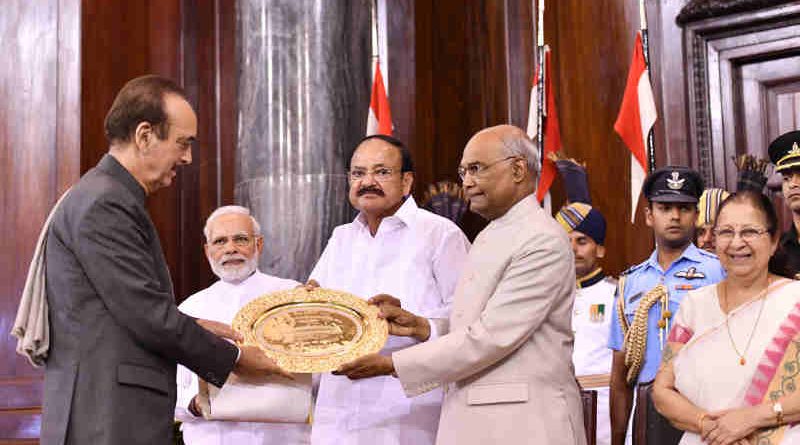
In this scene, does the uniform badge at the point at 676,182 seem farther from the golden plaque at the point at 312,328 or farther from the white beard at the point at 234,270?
the white beard at the point at 234,270

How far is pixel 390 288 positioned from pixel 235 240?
92 centimetres

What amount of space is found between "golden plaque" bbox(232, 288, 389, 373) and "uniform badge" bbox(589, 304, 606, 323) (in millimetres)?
1706

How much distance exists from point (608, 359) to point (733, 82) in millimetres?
2030

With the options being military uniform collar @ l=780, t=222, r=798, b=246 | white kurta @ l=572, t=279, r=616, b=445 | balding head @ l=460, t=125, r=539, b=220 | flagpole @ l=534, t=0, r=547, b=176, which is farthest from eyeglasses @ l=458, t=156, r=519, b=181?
flagpole @ l=534, t=0, r=547, b=176

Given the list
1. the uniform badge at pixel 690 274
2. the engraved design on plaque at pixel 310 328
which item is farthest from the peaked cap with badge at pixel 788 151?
the engraved design on plaque at pixel 310 328

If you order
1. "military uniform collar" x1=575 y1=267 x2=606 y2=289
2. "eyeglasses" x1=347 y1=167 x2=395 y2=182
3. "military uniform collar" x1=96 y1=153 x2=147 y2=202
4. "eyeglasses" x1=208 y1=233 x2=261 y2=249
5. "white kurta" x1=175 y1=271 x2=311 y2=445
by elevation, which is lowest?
"white kurta" x1=175 y1=271 x2=311 y2=445

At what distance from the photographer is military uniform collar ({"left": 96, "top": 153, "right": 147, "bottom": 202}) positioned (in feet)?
9.90

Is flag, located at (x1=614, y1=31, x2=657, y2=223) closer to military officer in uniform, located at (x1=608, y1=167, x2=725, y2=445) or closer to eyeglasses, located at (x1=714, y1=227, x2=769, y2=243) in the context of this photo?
military officer in uniform, located at (x1=608, y1=167, x2=725, y2=445)

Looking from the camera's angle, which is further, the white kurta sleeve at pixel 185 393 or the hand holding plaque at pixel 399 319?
the white kurta sleeve at pixel 185 393

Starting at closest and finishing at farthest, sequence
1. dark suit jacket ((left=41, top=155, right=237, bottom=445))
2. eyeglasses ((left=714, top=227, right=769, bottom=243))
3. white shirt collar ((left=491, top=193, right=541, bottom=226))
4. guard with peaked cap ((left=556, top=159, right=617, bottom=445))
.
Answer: dark suit jacket ((left=41, top=155, right=237, bottom=445)) → eyeglasses ((left=714, top=227, right=769, bottom=243)) → white shirt collar ((left=491, top=193, right=541, bottom=226)) → guard with peaked cap ((left=556, top=159, right=617, bottom=445))

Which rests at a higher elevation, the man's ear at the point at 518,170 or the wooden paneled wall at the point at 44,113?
the wooden paneled wall at the point at 44,113

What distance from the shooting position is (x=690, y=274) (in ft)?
13.5

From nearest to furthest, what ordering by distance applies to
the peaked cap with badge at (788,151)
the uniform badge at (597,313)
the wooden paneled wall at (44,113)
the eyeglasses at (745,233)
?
the eyeglasses at (745,233) → the peaked cap with badge at (788,151) → the uniform badge at (597,313) → the wooden paneled wall at (44,113)

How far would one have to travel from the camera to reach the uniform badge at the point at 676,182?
4.26 m
